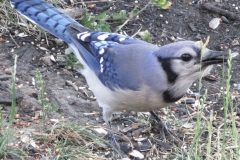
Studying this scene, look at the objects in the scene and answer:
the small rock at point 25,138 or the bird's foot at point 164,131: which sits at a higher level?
the bird's foot at point 164,131

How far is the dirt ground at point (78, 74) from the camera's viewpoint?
4.02 metres

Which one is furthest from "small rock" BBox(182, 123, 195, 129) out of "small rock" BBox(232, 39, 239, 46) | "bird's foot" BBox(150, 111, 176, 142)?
"small rock" BBox(232, 39, 239, 46)

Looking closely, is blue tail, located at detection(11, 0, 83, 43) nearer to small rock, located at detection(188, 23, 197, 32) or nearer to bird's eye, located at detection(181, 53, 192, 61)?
bird's eye, located at detection(181, 53, 192, 61)

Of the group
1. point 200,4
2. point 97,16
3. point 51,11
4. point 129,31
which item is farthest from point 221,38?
point 51,11

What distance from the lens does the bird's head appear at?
3.30m

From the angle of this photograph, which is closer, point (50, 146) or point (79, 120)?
point (50, 146)

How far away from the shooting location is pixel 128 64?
367cm

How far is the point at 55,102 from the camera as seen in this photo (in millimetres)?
4066

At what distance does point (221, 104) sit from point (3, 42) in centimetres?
177

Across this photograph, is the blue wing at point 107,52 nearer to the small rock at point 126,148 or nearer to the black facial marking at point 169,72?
the black facial marking at point 169,72

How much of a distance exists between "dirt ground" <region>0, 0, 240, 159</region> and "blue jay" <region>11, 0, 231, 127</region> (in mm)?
252

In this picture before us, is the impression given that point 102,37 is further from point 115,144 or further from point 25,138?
point 25,138

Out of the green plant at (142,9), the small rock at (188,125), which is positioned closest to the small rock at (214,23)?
the green plant at (142,9)

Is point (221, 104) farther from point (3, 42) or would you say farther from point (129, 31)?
point (3, 42)
